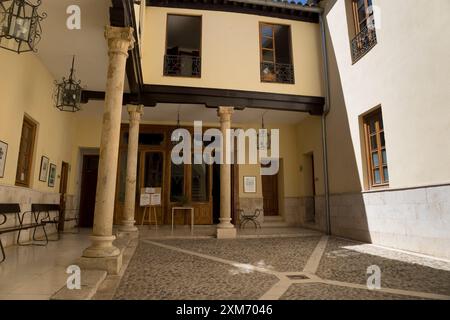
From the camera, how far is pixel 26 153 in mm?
6605

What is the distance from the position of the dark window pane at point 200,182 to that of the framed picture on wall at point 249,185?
1.38 metres

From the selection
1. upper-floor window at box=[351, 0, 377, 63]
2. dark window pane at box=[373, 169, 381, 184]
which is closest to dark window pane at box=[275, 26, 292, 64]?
upper-floor window at box=[351, 0, 377, 63]

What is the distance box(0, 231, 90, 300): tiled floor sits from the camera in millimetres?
2732

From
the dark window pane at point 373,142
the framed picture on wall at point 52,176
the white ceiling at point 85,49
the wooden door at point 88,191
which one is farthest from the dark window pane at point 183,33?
the dark window pane at point 373,142

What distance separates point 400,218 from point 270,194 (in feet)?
19.0

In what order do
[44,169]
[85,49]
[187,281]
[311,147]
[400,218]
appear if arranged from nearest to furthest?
[187,281], [400,218], [85,49], [44,169], [311,147]

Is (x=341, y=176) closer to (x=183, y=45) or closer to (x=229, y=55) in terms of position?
(x=229, y=55)

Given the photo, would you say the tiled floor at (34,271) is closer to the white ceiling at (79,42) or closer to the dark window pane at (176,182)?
the white ceiling at (79,42)

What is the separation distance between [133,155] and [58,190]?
8.66 feet

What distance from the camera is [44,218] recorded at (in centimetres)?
733

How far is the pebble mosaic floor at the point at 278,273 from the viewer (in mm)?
3047

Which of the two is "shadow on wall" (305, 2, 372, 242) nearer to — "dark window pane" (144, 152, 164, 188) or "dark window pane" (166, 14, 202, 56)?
"dark window pane" (166, 14, 202, 56)

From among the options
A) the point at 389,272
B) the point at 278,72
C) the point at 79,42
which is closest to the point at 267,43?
the point at 278,72
